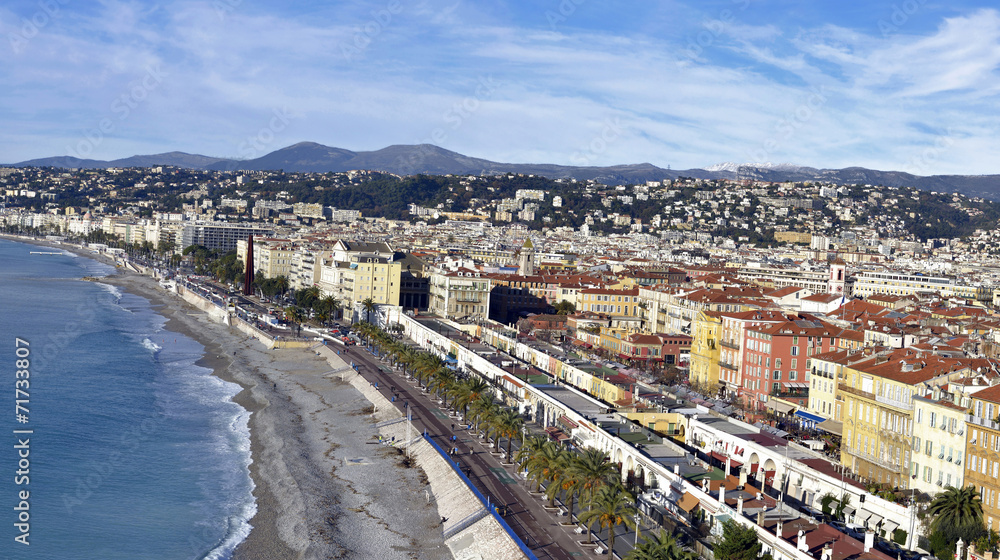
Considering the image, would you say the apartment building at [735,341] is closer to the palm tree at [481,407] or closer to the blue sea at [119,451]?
the palm tree at [481,407]

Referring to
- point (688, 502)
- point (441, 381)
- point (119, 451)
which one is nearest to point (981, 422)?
point (688, 502)

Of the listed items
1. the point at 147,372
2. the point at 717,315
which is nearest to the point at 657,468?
the point at 717,315

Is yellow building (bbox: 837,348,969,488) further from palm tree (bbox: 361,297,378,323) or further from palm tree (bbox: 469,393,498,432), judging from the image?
palm tree (bbox: 361,297,378,323)

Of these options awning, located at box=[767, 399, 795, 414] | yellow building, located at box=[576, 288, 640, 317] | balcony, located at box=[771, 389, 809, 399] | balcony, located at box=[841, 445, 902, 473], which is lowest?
awning, located at box=[767, 399, 795, 414]

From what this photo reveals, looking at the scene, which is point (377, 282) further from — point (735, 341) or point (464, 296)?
point (735, 341)

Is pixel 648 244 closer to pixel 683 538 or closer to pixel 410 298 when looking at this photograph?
pixel 410 298

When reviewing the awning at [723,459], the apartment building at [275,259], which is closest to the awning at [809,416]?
the awning at [723,459]

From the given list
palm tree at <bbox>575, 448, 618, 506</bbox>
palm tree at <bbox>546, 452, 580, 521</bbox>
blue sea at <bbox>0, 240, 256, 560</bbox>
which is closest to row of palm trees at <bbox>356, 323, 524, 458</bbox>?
palm tree at <bbox>546, 452, 580, 521</bbox>
